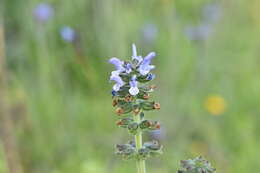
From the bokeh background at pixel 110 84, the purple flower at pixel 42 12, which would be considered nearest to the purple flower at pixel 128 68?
the bokeh background at pixel 110 84

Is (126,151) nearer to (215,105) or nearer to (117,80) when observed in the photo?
(117,80)

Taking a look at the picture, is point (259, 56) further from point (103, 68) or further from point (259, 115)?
point (103, 68)

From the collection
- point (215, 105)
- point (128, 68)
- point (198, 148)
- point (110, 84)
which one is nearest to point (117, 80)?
point (128, 68)

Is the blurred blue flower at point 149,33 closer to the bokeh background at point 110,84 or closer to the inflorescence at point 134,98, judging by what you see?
the bokeh background at point 110,84

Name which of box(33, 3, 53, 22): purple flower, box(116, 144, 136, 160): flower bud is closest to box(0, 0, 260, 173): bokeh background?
box(33, 3, 53, 22): purple flower

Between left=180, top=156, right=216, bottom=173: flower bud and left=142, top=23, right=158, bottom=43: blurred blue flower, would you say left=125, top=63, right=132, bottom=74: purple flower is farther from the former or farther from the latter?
left=142, top=23, right=158, bottom=43: blurred blue flower
